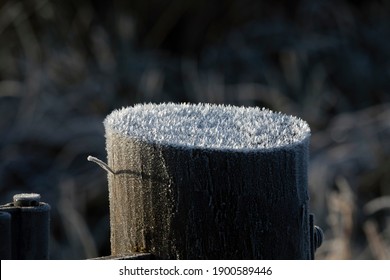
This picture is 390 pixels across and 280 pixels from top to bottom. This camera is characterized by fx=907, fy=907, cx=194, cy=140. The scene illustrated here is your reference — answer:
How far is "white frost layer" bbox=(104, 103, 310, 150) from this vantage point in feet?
4.06

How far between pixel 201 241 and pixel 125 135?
7.2 inches

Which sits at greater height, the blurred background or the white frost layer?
the blurred background

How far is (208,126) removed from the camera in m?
1.35

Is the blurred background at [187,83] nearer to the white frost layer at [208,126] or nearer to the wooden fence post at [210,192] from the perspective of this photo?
the white frost layer at [208,126]

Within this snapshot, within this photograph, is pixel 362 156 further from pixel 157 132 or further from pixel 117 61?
pixel 157 132

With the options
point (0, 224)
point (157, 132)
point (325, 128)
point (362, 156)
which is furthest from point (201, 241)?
point (325, 128)

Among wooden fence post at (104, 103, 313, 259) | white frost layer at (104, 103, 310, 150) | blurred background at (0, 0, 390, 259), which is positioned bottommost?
wooden fence post at (104, 103, 313, 259)

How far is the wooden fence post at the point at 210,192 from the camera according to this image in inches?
47.0

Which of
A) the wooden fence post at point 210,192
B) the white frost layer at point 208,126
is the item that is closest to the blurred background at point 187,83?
the white frost layer at point 208,126

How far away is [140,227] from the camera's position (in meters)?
1.26

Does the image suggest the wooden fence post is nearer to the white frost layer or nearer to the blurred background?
the white frost layer

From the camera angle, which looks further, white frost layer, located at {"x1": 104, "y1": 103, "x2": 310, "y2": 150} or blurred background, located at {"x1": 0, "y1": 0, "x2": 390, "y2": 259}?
blurred background, located at {"x1": 0, "y1": 0, "x2": 390, "y2": 259}

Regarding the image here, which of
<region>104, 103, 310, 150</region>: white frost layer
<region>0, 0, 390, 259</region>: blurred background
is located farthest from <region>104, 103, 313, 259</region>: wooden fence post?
<region>0, 0, 390, 259</region>: blurred background

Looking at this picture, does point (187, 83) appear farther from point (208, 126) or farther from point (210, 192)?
point (210, 192)
